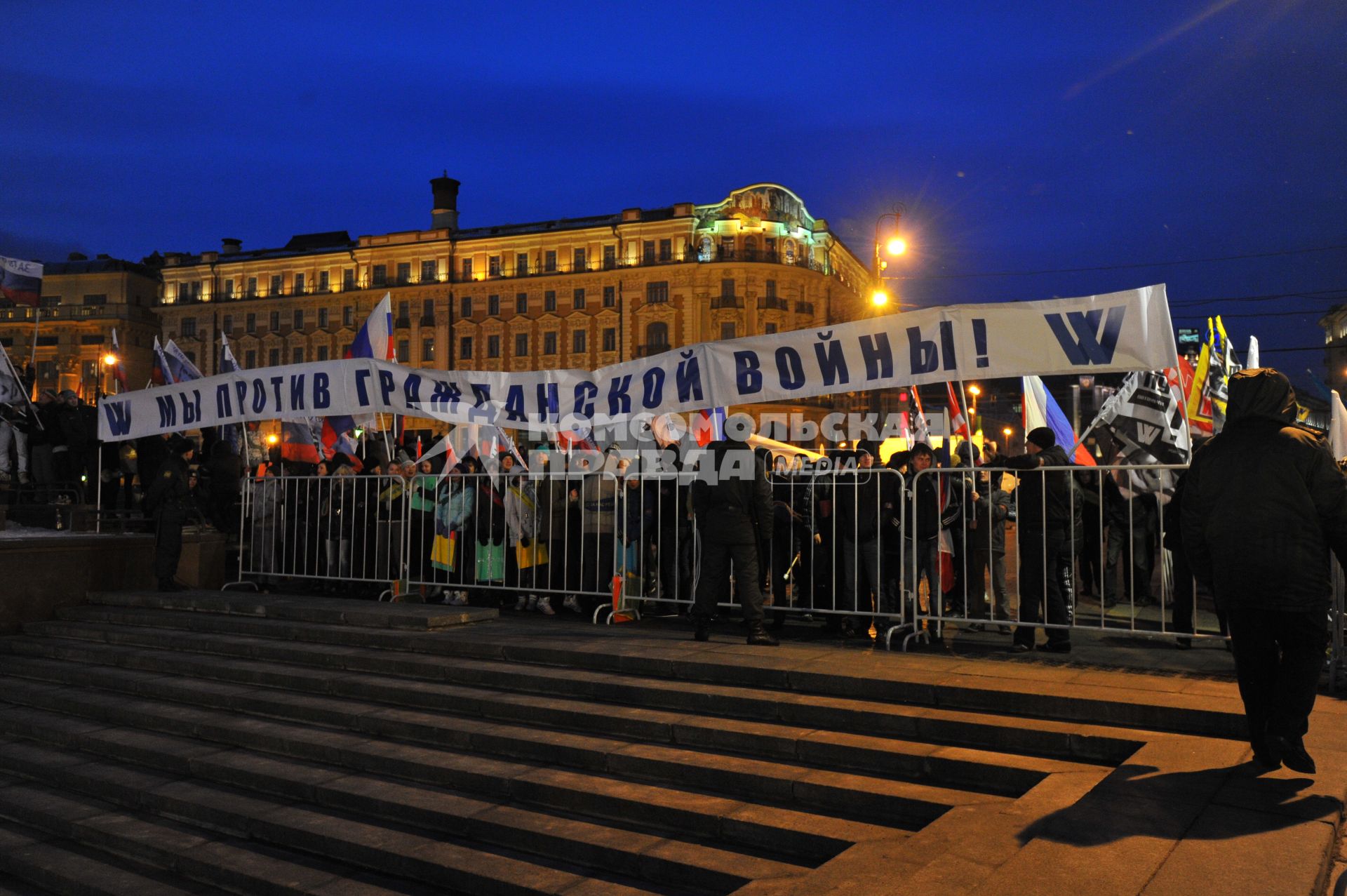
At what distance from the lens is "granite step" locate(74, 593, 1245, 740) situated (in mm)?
5109

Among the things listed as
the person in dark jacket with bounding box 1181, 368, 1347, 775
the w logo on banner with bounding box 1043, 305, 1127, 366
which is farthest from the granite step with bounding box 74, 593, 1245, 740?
the w logo on banner with bounding box 1043, 305, 1127, 366

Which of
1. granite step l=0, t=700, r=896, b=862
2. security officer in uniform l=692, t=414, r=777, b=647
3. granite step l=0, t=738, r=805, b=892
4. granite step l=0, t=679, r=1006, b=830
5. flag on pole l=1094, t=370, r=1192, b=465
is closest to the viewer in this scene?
granite step l=0, t=738, r=805, b=892

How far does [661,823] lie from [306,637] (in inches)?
193

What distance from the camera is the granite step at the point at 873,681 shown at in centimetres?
511

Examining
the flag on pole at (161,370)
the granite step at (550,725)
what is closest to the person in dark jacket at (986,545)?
the granite step at (550,725)

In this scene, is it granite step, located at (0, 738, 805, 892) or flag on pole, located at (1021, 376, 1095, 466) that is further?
flag on pole, located at (1021, 376, 1095, 466)

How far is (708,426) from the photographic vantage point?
12672 millimetres

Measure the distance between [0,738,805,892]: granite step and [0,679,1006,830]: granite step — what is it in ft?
1.50

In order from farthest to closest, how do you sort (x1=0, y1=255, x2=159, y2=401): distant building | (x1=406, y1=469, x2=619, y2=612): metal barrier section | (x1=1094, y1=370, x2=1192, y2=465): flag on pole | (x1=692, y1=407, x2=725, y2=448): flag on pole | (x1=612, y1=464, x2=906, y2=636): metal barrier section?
(x1=0, y1=255, x2=159, y2=401): distant building → (x1=692, y1=407, x2=725, y2=448): flag on pole → (x1=1094, y1=370, x2=1192, y2=465): flag on pole → (x1=406, y1=469, x2=619, y2=612): metal barrier section → (x1=612, y1=464, x2=906, y2=636): metal barrier section

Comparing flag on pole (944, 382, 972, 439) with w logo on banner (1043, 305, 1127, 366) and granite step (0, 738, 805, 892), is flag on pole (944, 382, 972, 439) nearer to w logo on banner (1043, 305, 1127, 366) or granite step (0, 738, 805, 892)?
w logo on banner (1043, 305, 1127, 366)

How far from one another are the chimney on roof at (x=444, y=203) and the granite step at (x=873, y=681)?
7411 centimetres

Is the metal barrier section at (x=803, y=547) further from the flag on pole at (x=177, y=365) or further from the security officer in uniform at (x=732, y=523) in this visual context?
the flag on pole at (x=177, y=365)

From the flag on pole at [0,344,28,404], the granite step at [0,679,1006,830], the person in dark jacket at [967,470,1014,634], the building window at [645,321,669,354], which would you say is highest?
the building window at [645,321,669,354]

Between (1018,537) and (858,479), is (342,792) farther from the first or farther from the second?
(1018,537)
